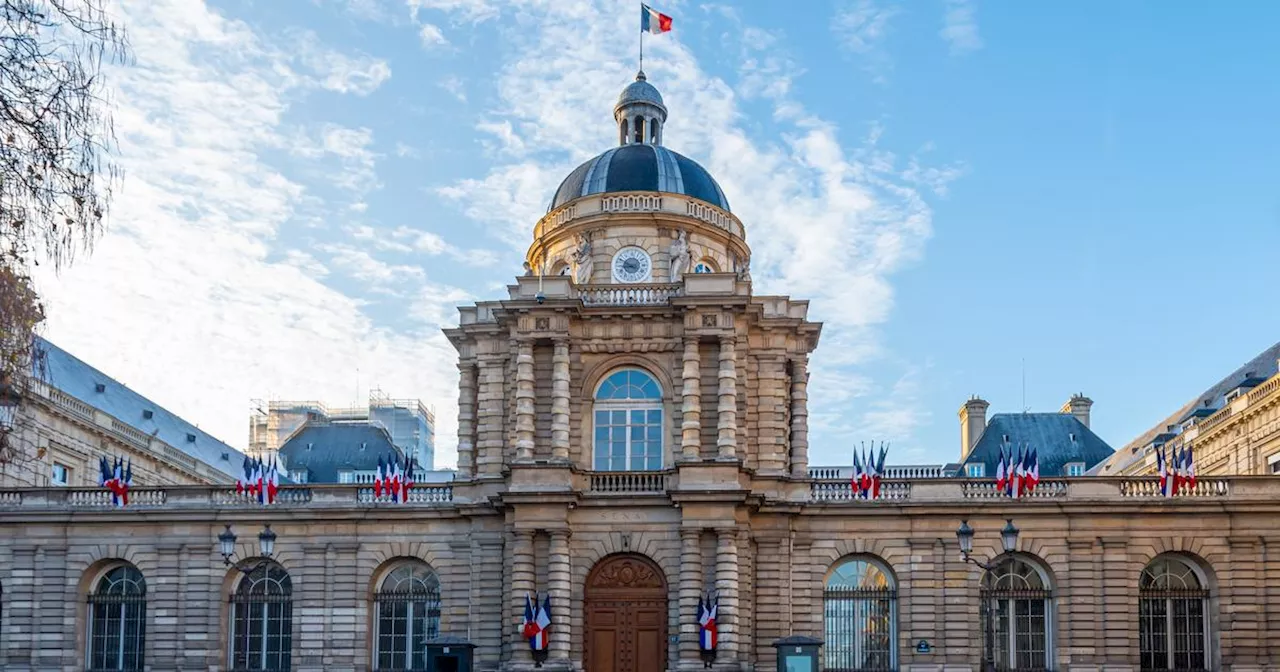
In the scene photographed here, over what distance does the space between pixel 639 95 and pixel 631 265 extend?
6.92 metres

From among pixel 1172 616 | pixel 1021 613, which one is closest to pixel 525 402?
pixel 1021 613

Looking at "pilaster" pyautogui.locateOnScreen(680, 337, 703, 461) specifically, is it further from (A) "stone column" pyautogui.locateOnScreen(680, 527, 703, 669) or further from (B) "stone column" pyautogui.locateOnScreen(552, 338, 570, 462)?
(B) "stone column" pyautogui.locateOnScreen(552, 338, 570, 462)

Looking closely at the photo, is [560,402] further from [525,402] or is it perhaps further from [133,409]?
[133,409]

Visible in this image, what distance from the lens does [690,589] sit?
38.4 m

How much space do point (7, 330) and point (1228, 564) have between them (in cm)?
3360

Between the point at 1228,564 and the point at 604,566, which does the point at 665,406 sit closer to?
the point at 604,566

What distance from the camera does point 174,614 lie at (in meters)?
41.1

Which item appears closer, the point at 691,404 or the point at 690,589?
the point at 690,589

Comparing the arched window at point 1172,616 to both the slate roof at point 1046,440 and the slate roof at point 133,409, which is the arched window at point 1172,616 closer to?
the slate roof at point 1046,440

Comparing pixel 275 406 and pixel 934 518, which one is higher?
→ pixel 275 406

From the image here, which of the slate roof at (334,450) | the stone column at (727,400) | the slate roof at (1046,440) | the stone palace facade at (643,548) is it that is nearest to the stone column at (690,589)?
the stone palace facade at (643,548)

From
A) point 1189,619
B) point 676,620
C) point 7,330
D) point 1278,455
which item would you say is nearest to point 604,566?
point 676,620

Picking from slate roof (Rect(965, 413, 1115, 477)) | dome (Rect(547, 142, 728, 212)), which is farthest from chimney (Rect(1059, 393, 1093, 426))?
dome (Rect(547, 142, 728, 212))

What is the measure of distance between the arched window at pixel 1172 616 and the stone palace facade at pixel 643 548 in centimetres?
6
